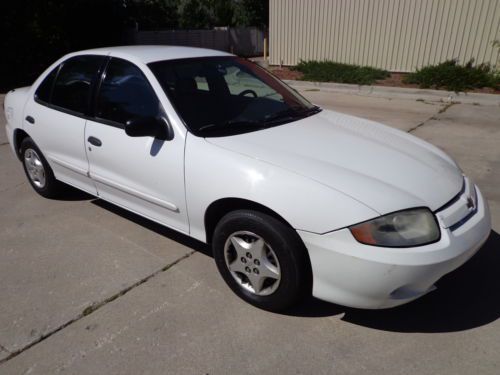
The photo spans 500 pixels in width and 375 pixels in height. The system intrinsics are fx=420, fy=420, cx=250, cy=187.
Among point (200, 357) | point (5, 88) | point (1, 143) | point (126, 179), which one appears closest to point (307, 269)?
point (200, 357)

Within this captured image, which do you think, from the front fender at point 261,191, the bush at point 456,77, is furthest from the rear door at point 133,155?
the bush at point 456,77

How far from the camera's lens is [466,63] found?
11.1 meters

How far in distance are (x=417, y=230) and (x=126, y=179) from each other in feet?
6.97

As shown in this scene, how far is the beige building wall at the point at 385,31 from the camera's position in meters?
10.8

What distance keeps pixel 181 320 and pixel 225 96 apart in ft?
5.84

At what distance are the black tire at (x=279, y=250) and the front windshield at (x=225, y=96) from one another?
2.18 ft

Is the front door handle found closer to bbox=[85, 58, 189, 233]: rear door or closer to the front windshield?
bbox=[85, 58, 189, 233]: rear door

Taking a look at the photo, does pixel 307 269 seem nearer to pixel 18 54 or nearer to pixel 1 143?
pixel 1 143

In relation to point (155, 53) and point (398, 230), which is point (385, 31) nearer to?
point (155, 53)

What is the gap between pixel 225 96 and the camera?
11.3 ft

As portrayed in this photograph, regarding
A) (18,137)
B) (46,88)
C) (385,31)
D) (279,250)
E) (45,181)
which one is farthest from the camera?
(385,31)

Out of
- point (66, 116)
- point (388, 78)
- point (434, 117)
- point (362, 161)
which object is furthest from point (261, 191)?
point (388, 78)

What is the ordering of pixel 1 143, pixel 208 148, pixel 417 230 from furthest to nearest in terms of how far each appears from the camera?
pixel 1 143 → pixel 208 148 → pixel 417 230

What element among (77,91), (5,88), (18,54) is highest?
(77,91)
